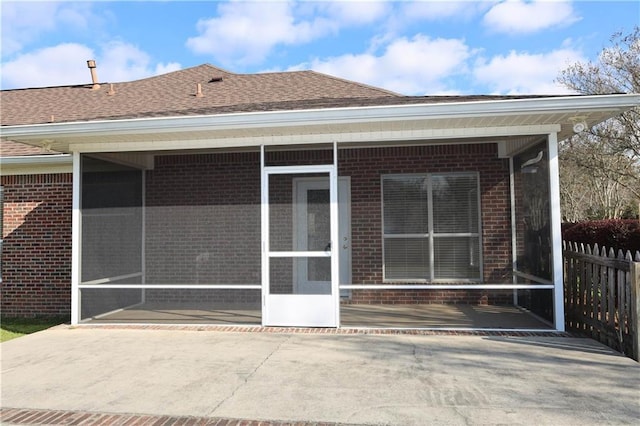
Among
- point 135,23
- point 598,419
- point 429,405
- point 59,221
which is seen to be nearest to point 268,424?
point 429,405

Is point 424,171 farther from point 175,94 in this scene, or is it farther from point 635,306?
point 175,94

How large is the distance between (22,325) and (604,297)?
8477 mm

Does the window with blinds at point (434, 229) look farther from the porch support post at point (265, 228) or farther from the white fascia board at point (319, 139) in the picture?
the porch support post at point (265, 228)

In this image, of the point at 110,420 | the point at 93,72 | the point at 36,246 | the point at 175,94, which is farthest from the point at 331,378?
the point at 93,72

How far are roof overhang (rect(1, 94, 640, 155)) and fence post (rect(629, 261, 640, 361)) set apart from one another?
6.08ft

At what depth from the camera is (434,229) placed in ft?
25.6

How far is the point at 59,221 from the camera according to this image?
27.6ft

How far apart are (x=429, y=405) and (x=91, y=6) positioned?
980cm

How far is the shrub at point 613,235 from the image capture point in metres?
7.51

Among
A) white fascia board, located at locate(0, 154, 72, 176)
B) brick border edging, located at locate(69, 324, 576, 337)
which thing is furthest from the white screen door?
white fascia board, located at locate(0, 154, 72, 176)

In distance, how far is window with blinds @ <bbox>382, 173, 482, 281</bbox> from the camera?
7.76m

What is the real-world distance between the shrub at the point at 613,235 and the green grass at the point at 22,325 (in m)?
9.17

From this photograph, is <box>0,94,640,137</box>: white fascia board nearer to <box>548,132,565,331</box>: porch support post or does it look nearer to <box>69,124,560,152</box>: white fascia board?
<box>69,124,560,152</box>: white fascia board

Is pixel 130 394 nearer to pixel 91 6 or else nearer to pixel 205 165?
pixel 205 165
